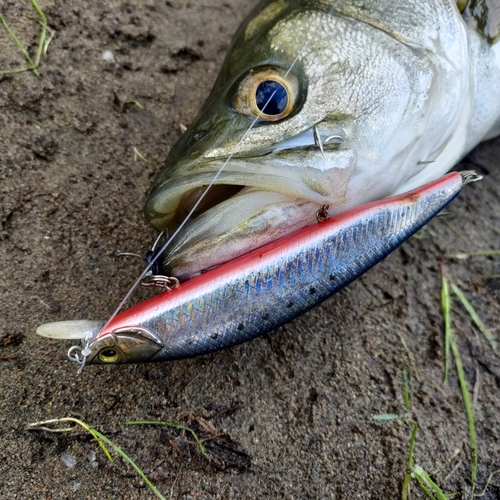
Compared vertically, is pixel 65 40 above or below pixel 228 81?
below

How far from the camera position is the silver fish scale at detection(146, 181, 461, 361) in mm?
1345

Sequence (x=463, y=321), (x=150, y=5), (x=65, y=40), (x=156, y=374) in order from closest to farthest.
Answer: (x=156, y=374), (x=463, y=321), (x=65, y=40), (x=150, y=5)

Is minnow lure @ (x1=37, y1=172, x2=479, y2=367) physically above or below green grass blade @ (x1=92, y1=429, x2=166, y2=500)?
above

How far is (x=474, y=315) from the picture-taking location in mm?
2041

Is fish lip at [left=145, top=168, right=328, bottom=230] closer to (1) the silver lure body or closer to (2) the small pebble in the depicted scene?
(1) the silver lure body

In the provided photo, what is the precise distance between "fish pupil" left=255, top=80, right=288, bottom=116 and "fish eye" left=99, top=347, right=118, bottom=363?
84cm

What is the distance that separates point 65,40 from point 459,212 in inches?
81.4

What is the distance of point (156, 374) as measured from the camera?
1.64m

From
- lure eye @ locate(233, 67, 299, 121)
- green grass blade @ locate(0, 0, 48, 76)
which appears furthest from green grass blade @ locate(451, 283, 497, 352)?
green grass blade @ locate(0, 0, 48, 76)

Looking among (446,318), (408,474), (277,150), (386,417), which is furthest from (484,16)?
(408,474)

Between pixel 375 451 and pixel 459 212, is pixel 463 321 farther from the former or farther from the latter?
pixel 375 451

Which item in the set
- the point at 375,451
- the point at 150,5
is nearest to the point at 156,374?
the point at 375,451

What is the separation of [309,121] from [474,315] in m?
1.23

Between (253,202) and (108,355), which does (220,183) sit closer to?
(253,202)
